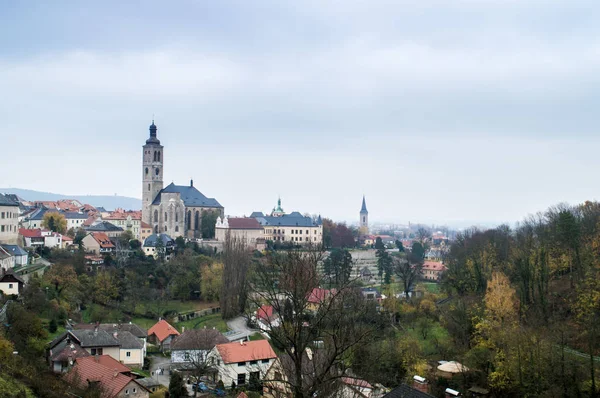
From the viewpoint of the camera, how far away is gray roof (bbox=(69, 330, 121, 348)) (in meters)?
27.9

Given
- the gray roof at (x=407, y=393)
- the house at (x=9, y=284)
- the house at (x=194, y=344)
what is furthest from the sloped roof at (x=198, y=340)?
the gray roof at (x=407, y=393)

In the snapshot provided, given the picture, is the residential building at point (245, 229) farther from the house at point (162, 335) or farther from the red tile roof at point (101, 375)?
the red tile roof at point (101, 375)

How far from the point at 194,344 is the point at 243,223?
52438 millimetres

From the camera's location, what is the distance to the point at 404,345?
26484mm

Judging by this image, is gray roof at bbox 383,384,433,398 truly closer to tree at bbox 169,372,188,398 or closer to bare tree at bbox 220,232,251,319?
tree at bbox 169,372,188,398

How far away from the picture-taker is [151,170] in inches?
3086

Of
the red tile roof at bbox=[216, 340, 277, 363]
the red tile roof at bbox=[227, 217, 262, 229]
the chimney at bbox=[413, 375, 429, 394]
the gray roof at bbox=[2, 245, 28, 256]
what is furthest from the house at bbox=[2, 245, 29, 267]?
the red tile roof at bbox=[227, 217, 262, 229]

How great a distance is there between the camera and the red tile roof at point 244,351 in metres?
28.0

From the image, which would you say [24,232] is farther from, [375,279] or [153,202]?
[375,279]

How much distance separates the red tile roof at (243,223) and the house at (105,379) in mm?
54752

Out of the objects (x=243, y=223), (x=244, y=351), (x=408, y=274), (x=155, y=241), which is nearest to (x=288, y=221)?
(x=243, y=223)

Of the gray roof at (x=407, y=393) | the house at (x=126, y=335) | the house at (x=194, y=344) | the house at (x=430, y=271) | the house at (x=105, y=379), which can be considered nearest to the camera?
the gray roof at (x=407, y=393)

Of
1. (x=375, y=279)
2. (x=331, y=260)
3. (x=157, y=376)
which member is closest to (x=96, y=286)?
(x=157, y=376)

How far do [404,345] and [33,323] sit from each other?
1653 cm
